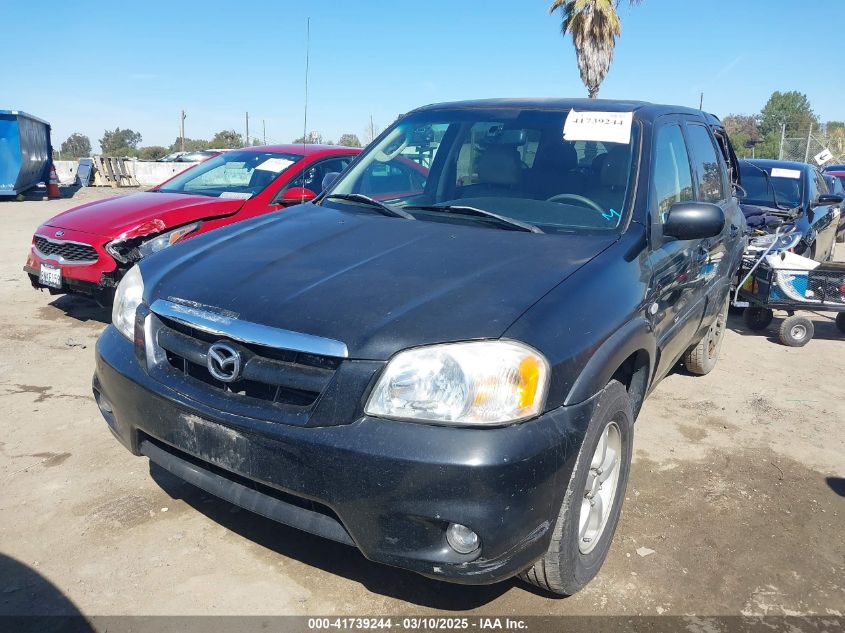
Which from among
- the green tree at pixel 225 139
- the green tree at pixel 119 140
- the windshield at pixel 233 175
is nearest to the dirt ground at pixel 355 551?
the windshield at pixel 233 175

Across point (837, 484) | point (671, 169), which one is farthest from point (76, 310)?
point (837, 484)

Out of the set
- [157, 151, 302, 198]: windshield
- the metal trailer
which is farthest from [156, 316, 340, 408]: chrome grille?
the metal trailer

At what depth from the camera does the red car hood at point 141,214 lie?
584 centimetres

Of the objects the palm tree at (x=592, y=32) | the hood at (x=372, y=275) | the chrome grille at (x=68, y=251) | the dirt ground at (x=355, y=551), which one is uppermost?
the palm tree at (x=592, y=32)

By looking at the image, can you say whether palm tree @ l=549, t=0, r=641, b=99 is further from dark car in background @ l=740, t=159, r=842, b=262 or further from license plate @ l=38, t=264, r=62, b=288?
license plate @ l=38, t=264, r=62, b=288

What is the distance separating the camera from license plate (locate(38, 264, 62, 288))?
5.91 metres

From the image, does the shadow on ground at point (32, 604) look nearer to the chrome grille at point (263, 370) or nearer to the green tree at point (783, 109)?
the chrome grille at point (263, 370)

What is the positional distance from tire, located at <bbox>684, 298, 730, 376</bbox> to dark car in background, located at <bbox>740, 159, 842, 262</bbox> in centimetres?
212

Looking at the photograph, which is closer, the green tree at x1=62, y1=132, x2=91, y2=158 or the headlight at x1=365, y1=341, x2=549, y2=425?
the headlight at x1=365, y1=341, x2=549, y2=425

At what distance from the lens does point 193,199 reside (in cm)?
630

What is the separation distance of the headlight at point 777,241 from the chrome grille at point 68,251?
6245 mm

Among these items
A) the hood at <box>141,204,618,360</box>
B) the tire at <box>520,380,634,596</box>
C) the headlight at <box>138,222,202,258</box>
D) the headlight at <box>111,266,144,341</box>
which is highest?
the hood at <box>141,204,618,360</box>

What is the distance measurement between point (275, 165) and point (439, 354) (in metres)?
5.03

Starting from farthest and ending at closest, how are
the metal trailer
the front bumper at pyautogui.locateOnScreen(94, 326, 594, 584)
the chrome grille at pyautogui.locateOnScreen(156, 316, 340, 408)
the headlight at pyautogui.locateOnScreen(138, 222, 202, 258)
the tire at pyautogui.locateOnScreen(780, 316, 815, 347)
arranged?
1. the tire at pyautogui.locateOnScreen(780, 316, 815, 347)
2. the metal trailer
3. the headlight at pyautogui.locateOnScreen(138, 222, 202, 258)
4. the chrome grille at pyautogui.locateOnScreen(156, 316, 340, 408)
5. the front bumper at pyautogui.locateOnScreen(94, 326, 594, 584)
